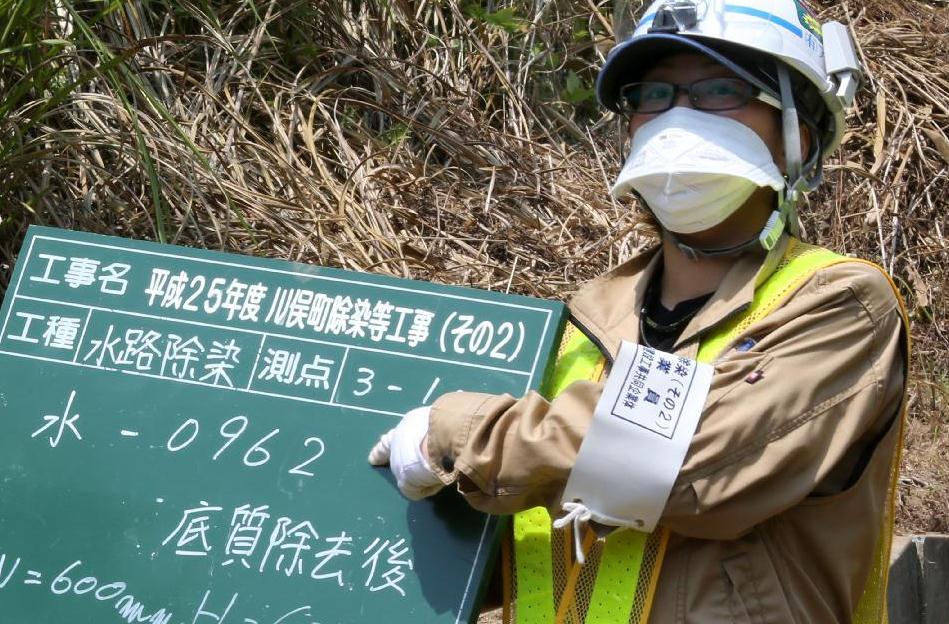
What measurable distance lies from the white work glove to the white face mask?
0.63m

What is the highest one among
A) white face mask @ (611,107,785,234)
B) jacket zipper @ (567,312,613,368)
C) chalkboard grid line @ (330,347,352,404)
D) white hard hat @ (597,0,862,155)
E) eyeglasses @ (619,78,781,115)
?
white hard hat @ (597,0,862,155)

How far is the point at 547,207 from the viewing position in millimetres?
4875

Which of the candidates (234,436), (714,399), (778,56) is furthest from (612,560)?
(778,56)

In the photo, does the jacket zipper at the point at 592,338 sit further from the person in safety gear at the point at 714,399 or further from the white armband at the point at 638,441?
the white armband at the point at 638,441

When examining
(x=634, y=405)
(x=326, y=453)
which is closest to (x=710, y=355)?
(x=634, y=405)

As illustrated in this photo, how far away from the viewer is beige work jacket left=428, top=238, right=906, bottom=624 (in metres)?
2.11

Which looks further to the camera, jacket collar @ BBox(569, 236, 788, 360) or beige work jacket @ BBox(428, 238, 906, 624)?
jacket collar @ BBox(569, 236, 788, 360)

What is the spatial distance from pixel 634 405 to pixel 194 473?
3.50 feet

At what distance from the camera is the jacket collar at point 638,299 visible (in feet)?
7.80

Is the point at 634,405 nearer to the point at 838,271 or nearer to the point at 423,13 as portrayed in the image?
the point at 838,271

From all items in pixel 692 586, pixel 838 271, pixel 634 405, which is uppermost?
pixel 838 271

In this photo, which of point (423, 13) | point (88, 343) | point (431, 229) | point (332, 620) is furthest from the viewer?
point (423, 13)

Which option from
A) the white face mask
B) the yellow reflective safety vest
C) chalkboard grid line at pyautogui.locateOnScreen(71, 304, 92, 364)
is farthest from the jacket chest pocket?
chalkboard grid line at pyautogui.locateOnScreen(71, 304, 92, 364)

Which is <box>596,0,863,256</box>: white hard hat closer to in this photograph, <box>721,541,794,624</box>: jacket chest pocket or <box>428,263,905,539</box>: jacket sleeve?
<box>428,263,905,539</box>: jacket sleeve
